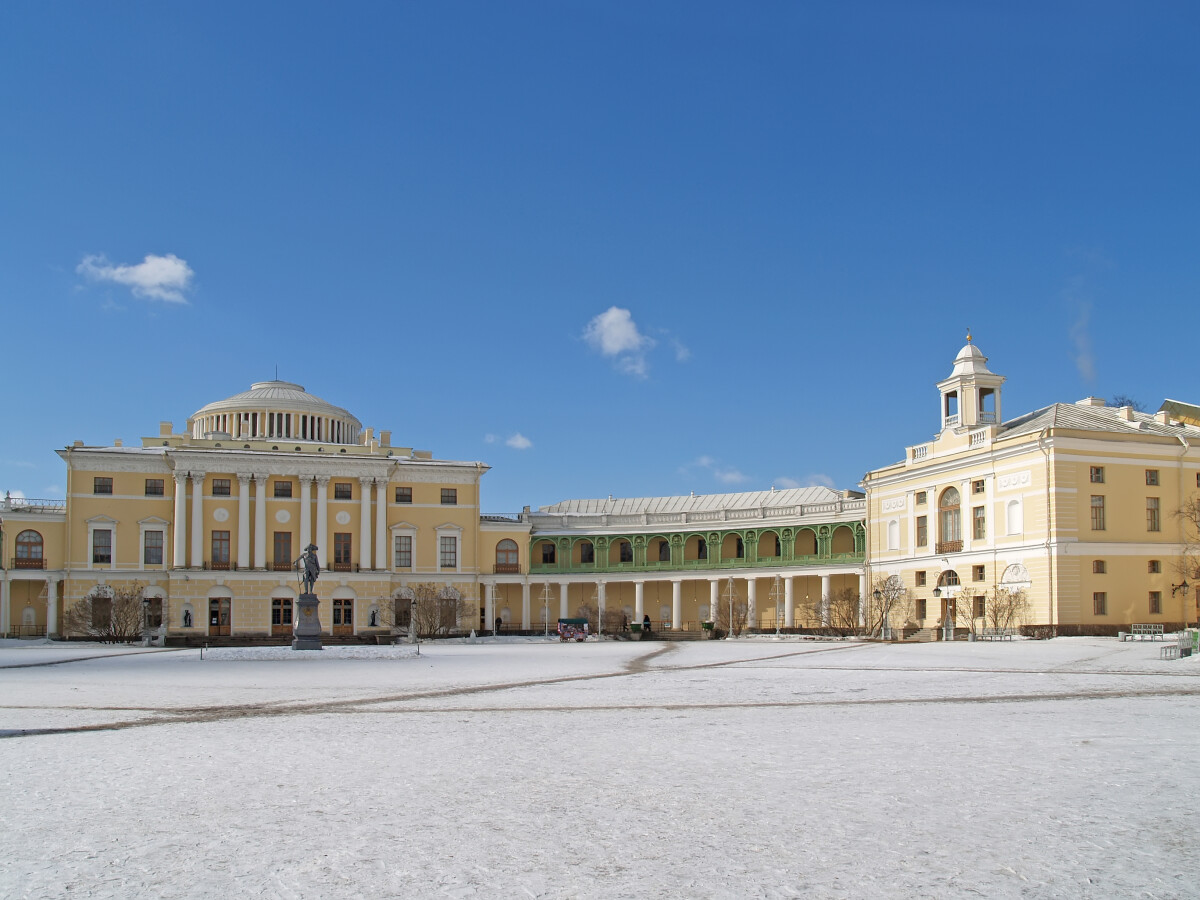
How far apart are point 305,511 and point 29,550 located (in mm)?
16543

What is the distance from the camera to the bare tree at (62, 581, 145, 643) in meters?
64.2

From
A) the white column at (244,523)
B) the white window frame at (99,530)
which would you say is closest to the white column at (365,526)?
the white column at (244,523)

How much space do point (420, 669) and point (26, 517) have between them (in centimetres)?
4877

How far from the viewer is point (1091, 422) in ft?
178

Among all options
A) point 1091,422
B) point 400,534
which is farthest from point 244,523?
point 1091,422

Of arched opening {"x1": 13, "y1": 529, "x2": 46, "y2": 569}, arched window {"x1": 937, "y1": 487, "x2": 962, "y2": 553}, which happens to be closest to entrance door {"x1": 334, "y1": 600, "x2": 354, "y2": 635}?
arched opening {"x1": 13, "y1": 529, "x2": 46, "y2": 569}

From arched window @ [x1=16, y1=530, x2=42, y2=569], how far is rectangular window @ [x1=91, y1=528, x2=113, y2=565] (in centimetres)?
307

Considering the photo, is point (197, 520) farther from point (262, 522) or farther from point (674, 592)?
point (674, 592)

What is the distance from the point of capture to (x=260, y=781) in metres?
11.5

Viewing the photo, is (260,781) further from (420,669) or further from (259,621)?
(259,621)

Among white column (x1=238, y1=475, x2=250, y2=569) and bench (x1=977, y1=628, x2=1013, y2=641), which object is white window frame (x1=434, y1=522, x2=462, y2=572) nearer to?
white column (x1=238, y1=475, x2=250, y2=569)

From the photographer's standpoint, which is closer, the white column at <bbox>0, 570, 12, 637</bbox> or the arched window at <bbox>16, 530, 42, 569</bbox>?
the white column at <bbox>0, 570, 12, 637</bbox>

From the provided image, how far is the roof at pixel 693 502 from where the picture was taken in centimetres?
8425

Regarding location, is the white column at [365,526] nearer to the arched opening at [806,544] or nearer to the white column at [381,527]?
the white column at [381,527]
